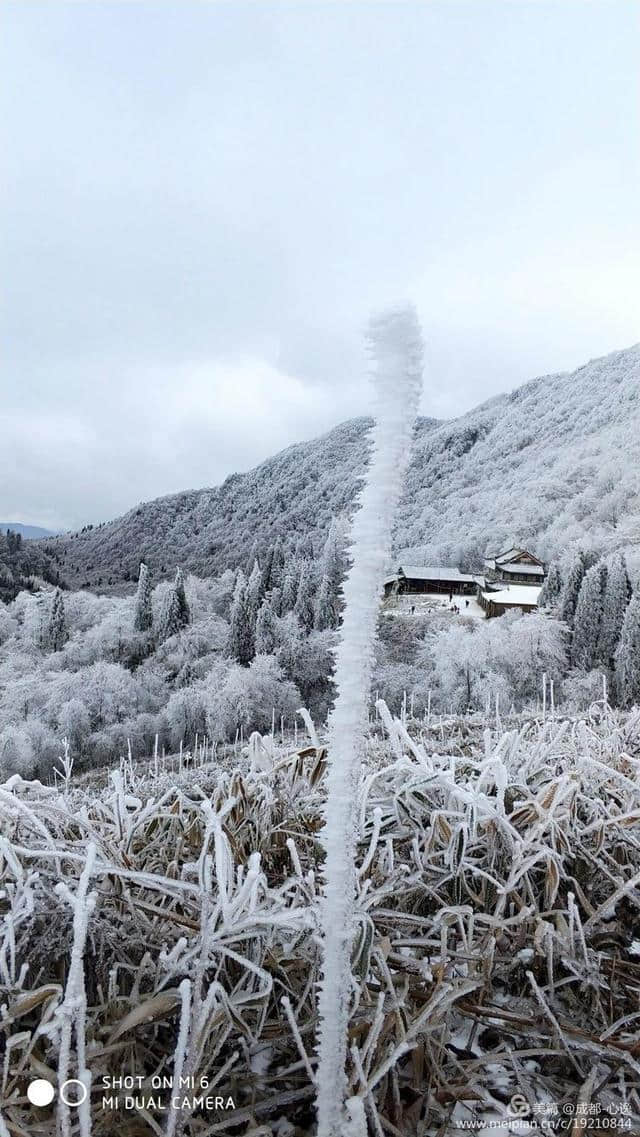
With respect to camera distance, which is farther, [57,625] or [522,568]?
[57,625]

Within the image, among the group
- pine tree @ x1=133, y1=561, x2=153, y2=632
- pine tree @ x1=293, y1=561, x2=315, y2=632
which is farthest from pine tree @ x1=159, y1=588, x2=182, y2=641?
pine tree @ x1=293, y1=561, x2=315, y2=632

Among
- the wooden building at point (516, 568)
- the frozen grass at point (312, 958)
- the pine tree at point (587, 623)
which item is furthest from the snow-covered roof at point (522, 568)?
the frozen grass at point (312, 958)

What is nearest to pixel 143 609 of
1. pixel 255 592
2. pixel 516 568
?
pixel 255 592

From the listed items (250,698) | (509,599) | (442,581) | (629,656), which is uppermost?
(442,581)

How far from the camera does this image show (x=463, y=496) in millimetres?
9031

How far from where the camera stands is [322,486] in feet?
31.3

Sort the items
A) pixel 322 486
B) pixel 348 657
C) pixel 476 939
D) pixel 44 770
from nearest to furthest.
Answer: pixel 348 657 < pixel 476 939 < pixel 44 770 < pixel 322 486

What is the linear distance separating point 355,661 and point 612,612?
748cm

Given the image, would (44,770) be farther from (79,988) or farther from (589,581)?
(79,988)

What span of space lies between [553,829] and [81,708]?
26.5 feet

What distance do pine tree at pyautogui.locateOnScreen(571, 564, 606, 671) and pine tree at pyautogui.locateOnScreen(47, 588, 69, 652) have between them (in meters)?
6.24

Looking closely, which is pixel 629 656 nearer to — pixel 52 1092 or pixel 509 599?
pixel 509 599

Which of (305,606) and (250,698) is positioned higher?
(305,606)

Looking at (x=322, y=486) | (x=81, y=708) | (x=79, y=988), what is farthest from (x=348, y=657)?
(x=322, y=486)
